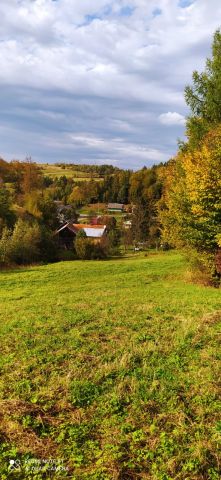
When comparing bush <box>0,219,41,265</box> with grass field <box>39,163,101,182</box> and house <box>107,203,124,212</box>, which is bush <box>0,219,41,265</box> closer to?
house <box>107,203,124,212</box>

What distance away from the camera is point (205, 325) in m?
9.33

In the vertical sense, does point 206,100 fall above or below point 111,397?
above

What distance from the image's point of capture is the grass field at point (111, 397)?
4.41 meters

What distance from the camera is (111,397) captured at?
5.78 m

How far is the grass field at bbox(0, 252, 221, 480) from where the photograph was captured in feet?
14.5

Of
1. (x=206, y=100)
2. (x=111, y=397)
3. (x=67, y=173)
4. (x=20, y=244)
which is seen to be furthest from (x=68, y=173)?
(x=111, y=397)

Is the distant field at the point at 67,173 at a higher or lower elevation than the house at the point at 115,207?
higher

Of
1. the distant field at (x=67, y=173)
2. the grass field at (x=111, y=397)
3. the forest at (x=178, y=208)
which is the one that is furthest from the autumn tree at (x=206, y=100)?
the distant field at (x=67, y=173)

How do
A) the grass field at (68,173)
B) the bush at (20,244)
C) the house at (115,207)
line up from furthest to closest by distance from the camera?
the grass field at (68,173) < the house at (115,207) < the bush at (20,244)

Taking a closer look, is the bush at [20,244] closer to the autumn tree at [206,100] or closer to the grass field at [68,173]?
the autumn tree at [206,100]

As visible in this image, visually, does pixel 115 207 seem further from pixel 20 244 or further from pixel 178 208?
pixel 178 208

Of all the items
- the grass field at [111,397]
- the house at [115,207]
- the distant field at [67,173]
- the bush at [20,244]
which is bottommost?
the grass field at [111,397]

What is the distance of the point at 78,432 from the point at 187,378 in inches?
89.3

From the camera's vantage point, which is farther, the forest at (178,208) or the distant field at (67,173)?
the distant field at (67,173)
